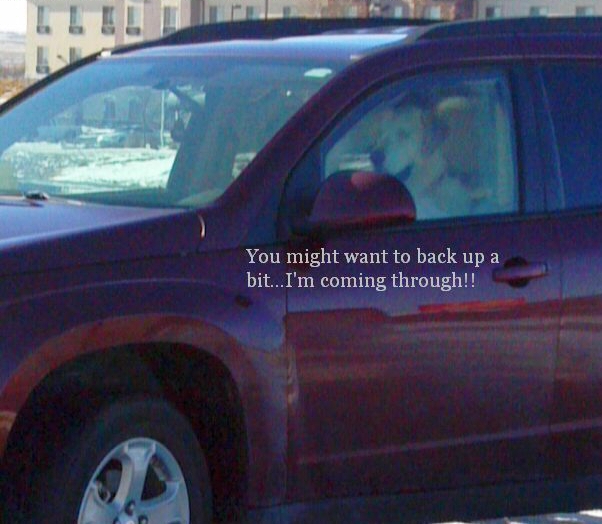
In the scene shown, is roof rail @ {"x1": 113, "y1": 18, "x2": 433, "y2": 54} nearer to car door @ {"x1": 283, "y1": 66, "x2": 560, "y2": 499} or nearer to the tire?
car door @ {"x1": 283, "y1": 66, "x2": 560, "y2": 499}

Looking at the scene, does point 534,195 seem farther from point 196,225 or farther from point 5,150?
point 5,150

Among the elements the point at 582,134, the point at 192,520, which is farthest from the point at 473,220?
the point at 192,520

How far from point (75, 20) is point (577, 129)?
7638 cm

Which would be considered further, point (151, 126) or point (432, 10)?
point (432, 10)

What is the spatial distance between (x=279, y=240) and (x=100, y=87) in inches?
50.9

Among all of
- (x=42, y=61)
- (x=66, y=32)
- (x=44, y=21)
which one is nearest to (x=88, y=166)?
(x=66, y=32)

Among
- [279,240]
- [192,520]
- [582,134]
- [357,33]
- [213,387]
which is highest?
[357,33]

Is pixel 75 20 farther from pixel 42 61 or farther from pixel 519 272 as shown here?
pixel 519 272

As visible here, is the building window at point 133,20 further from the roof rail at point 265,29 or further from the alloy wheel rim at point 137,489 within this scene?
the alloy wheel rim at point 137,489

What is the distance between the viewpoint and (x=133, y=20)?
72.8 meters

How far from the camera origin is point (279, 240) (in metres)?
4.56

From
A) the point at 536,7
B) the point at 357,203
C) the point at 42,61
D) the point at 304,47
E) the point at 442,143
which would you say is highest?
the point at 536,7

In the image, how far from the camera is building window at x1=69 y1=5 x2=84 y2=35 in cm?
7905

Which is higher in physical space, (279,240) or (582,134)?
(582,134)
